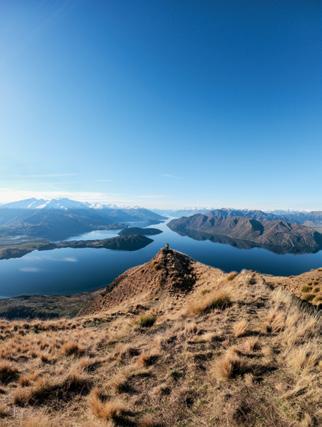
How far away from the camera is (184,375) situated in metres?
6.19

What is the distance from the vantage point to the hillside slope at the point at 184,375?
4715 mm

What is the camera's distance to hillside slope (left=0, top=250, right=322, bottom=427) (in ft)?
15.5

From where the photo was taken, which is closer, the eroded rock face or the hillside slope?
the hillside slope

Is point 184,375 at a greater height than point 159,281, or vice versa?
point 184,375

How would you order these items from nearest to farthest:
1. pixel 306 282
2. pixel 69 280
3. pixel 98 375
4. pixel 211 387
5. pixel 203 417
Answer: pixel 203 417 < pixel 211 387 < pixel 98 375 < pixel 306 282 < pixel 69 280

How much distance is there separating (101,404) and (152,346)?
11.1ft

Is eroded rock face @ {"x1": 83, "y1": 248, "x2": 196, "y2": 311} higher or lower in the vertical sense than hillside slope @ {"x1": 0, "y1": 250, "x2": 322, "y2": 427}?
lower

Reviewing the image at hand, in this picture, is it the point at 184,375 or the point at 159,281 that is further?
the point at 159,281

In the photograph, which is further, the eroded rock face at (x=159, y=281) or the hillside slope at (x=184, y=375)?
the eroded rock face at (x=159, y=281)

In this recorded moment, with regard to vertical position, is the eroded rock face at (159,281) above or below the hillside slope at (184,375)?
below

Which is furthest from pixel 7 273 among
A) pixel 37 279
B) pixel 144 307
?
pixel 144 307

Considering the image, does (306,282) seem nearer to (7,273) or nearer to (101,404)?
(101,404)

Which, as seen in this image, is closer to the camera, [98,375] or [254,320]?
[98,375]

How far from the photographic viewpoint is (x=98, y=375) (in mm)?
6934
